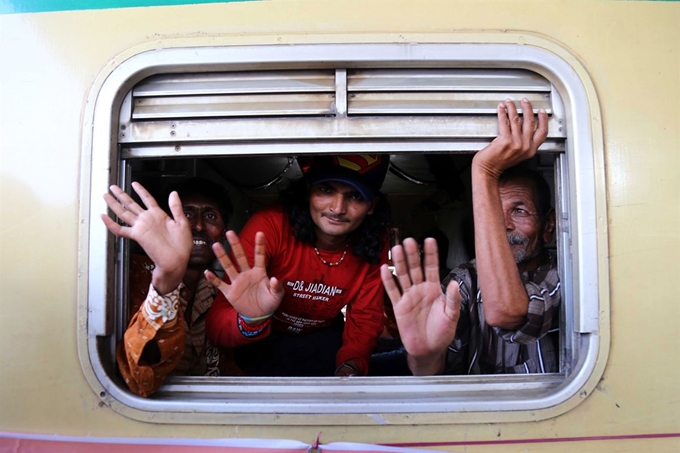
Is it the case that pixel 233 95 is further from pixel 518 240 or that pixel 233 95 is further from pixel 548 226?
pixel 548 226

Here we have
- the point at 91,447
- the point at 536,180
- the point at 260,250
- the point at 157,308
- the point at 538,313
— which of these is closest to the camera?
the point at 91,447

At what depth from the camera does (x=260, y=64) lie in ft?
4.96

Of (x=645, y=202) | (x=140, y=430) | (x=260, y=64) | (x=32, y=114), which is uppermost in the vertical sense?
(x=260, y=64)

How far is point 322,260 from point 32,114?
4.18 feet

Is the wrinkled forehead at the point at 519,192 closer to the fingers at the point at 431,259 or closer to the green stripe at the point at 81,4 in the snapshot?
the fingers at the point at 431,259

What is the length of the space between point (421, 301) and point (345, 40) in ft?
2.74

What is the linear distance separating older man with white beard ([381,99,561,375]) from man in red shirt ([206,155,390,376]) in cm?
Result: 43

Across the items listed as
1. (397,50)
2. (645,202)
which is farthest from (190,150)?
(645,202)

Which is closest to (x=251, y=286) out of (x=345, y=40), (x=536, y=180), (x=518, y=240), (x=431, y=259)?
(x=431, y=259)

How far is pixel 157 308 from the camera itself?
1.49 metres

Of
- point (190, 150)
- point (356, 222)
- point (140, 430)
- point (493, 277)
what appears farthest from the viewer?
point (356, 222)

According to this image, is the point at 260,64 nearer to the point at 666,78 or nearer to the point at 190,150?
the point at 190,150

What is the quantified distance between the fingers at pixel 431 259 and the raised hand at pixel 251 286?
0.49 meters

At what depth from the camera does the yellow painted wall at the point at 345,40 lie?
4.67 feet
